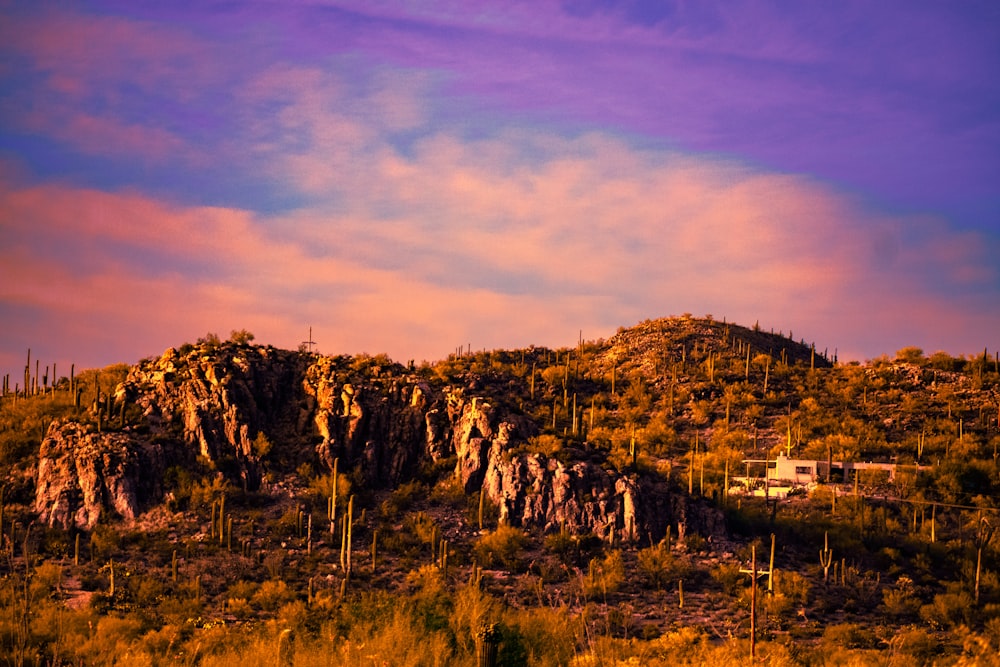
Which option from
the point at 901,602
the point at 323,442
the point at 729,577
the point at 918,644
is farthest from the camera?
the point at 323,442

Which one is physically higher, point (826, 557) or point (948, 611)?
point (826, 557)

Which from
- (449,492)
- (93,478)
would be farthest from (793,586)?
(93,478)

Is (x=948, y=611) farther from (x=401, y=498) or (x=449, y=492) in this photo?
(x=401, y=498)

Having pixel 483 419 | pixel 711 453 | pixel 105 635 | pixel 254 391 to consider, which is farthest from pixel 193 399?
pixel 711 453

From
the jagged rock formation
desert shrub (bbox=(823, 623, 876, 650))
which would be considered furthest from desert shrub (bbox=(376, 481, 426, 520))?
desert shrub (bbox=(823, 623, 876, 650))

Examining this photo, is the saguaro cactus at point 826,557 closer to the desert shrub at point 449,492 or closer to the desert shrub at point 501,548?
the desert shrub at point 501,548

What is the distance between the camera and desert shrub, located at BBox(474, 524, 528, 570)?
56.6 meters

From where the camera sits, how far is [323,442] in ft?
227

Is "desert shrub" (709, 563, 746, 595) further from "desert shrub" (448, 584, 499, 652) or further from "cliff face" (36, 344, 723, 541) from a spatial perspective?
"desert shrub" (448, 584, 499, 652)

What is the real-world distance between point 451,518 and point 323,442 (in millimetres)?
11559

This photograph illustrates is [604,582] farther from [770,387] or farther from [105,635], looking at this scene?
[770,387]

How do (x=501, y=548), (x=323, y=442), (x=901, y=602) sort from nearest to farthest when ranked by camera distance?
(x=901, y=602) < (x=501, y=548) < (x=323, y=442)

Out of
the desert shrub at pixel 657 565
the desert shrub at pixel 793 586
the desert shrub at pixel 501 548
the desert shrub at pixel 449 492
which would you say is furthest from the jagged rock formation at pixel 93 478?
the desert shrub at pixel 793 586

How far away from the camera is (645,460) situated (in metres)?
78.8
